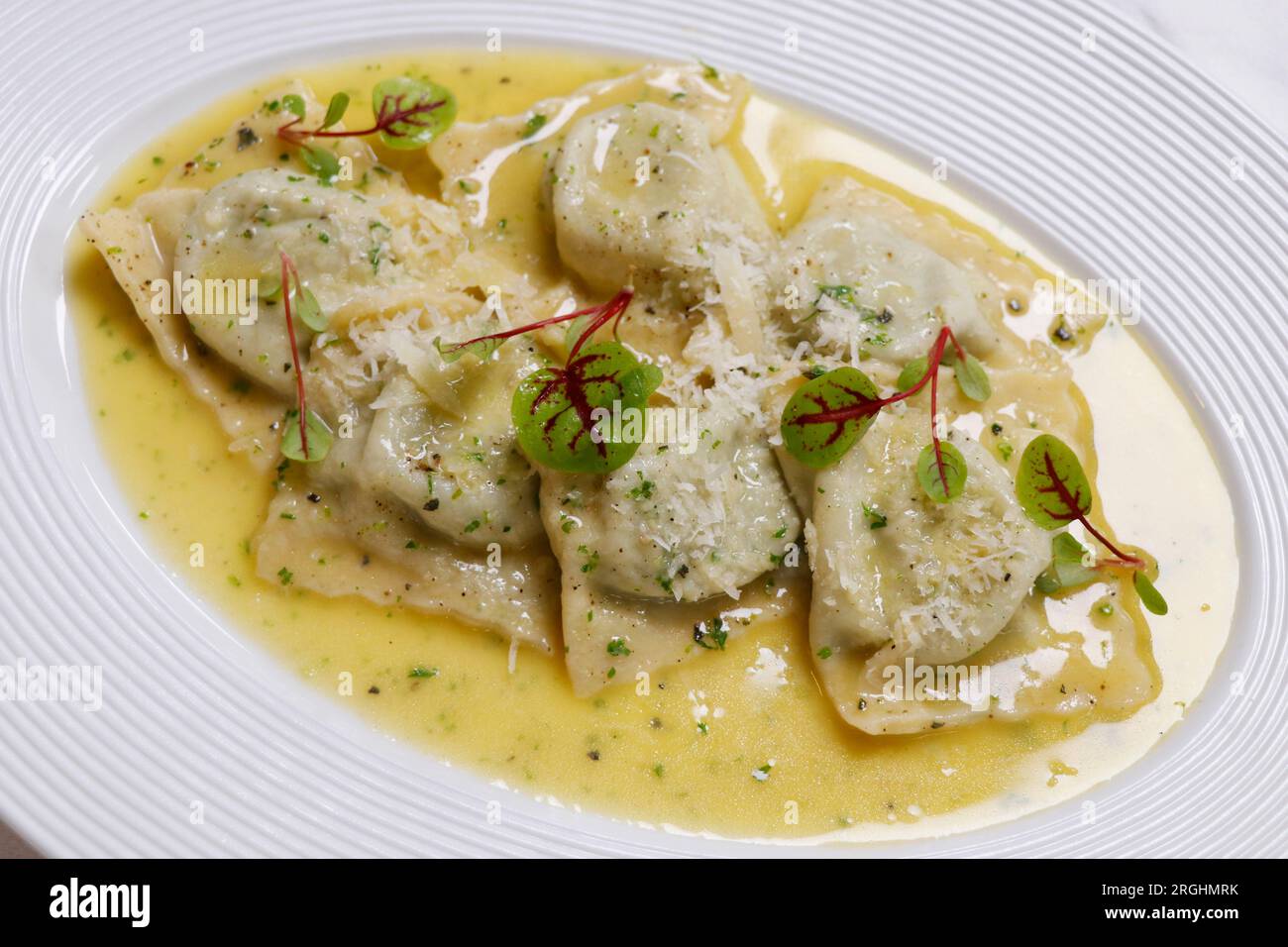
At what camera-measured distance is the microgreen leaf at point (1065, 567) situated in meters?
4.70

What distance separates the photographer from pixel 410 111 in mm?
5352

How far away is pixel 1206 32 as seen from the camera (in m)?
6.44

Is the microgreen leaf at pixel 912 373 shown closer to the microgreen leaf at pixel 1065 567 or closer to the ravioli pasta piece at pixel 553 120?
the microgreen leaf at pixel 1065 567

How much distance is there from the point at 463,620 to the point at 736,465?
1.29 metres

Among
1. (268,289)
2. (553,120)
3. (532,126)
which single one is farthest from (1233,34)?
(268,289)

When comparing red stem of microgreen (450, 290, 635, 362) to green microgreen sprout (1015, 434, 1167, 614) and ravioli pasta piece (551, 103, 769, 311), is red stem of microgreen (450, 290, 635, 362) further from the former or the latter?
green microgreen sprout (1015, 434, 1167, 614)

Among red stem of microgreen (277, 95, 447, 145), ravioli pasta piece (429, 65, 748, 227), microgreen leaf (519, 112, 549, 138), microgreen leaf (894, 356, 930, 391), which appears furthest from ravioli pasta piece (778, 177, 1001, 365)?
red stem of microgreen (277, 95, 447, 145)

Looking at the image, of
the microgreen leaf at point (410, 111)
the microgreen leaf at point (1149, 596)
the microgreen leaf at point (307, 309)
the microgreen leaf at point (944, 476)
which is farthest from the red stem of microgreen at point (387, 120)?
the microgreen leaf at point (1149, 596)

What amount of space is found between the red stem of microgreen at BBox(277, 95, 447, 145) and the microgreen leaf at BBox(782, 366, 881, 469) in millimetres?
2351

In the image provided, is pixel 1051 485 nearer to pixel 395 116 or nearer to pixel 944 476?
pixel 944 476

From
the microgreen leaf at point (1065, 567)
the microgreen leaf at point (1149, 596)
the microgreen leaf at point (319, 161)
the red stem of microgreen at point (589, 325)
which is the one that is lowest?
the microgreen leaf at point (1149, 596)

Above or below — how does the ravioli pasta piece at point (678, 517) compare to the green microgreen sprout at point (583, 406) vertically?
below

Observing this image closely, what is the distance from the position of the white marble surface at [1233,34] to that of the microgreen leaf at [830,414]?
138 inches

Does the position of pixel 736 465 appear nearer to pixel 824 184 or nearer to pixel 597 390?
pixel 597 390
